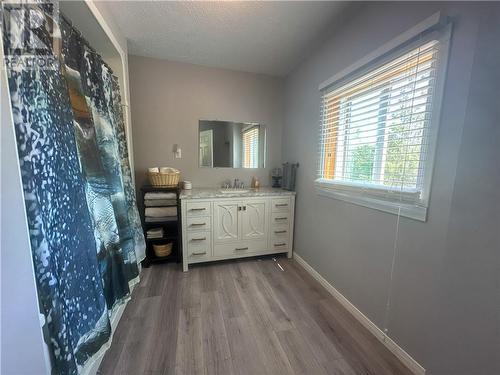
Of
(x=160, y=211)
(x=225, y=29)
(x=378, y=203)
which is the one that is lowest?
(x=160, y=211)

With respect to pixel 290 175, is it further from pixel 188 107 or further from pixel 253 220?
pixel 188 107

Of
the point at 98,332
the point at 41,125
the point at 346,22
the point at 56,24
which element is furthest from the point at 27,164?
the point at 346,22

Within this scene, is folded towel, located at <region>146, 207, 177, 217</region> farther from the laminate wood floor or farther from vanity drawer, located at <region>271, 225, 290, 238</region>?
vanity drawer, located at <region>271, 225, 290, 238</region>

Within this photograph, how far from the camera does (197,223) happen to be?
218 cm

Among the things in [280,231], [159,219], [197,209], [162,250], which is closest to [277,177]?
[280,231]

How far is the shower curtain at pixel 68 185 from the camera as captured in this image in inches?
27.2

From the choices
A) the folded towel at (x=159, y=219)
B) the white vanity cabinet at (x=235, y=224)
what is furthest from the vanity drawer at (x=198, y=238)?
the folded towel at (x=159, y=219)

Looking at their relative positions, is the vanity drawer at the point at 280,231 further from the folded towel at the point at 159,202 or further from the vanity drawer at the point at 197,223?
the folded towel at the point at 159,202

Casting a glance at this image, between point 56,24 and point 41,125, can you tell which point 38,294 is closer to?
point 41,125

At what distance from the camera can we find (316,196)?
2.08 meters

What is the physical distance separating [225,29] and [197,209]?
5.59 feet

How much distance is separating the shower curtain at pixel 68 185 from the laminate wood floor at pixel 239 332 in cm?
35

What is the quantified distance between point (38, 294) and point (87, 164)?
2.28 feet

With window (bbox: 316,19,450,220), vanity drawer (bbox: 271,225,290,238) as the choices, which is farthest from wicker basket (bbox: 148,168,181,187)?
window (bbox: 316,19,450,220)
